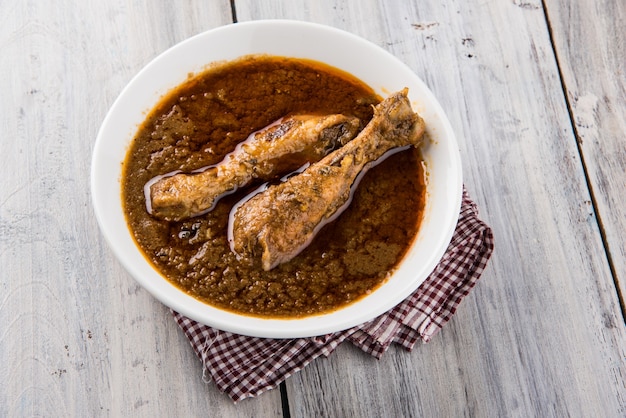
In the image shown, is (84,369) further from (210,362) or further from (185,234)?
(185,234)

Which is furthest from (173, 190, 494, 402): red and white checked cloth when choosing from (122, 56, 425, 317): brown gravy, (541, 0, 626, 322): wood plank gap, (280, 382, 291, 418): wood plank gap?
(541, 0, 626, 322): wood plank gap

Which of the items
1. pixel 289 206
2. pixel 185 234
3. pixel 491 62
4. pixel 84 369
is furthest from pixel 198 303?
pixel 491 62

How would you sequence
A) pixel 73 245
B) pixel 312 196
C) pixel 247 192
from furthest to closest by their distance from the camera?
pixel 73 245 < pixel 247 192 < pixel 312 196

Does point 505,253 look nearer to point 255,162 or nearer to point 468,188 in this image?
point 468,188

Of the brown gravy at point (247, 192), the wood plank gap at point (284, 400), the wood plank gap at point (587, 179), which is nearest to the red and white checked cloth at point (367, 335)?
the wood plank gap at point (284, 400)

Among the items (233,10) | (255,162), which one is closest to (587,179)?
(255,162)

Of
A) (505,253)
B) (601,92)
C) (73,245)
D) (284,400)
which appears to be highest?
(601,92)
